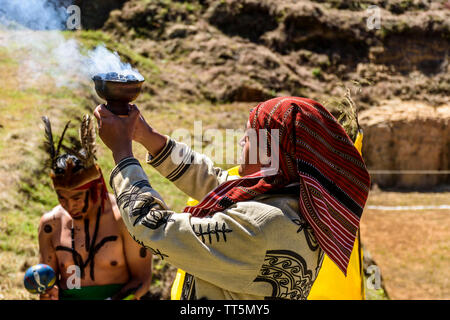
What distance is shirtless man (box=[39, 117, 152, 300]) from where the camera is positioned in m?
2.72

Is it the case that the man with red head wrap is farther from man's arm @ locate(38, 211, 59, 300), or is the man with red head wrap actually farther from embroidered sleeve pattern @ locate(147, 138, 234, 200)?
man's arm @ locate(38, 211, 59, 300)

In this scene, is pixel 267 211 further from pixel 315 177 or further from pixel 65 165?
pixel 65 165

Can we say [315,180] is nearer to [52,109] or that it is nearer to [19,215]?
[19,215]

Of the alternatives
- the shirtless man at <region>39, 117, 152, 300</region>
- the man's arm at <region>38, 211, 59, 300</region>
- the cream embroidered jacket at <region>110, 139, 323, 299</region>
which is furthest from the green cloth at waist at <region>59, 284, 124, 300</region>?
the cream embroidered jacket at <region>110, 139, 323, 299</region>

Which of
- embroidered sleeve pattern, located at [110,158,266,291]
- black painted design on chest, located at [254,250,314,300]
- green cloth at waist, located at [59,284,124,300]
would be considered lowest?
green cloth at waist, located at [59,284,124,300]

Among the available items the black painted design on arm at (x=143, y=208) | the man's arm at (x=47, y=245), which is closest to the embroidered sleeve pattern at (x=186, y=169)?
the black painted design on arm at (x=143, y=208)

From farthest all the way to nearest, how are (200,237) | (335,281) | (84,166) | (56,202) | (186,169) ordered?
1. (56,202)
2. (84,166)
3. (335,281)
4. (186,169)
5. (200,237)

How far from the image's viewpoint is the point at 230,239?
1470 millimetres

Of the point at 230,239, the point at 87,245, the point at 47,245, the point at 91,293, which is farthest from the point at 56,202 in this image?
the point at 230,239

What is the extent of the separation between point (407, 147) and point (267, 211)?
1311 centimetres

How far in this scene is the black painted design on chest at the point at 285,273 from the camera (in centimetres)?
152

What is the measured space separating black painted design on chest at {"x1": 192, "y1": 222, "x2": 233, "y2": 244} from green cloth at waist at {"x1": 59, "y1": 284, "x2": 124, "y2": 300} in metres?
1.48

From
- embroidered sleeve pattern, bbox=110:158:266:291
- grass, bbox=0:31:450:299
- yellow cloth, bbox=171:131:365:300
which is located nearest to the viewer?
embroidered sleeve pattern, bbox=110:158:266:291

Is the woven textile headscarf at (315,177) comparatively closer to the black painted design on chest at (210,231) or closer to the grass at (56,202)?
the black painted design on chest at (210,231)
